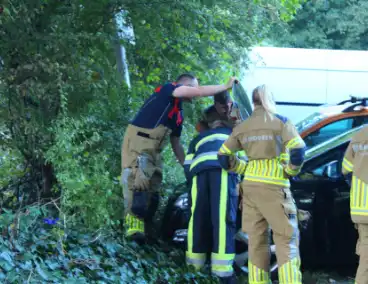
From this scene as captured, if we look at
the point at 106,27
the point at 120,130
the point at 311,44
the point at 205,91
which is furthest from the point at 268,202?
the point at 311,44

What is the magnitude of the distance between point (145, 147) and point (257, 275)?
1.67 metres

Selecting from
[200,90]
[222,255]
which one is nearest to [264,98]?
[200,90]

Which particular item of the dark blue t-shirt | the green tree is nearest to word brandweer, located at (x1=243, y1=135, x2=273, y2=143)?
the dark blue t-shirt

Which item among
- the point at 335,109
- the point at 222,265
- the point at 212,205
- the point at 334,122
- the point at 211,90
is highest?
the point at 211,90

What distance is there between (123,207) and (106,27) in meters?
1.87

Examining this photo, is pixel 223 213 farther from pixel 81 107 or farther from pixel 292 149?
pixel 81 107

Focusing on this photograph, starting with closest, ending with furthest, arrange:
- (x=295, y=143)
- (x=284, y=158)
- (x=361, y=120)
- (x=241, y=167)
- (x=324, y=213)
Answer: (x=295, y=143) → (x=284, y=158) → (x=241, y=167) → (x=324, y=213) → (x=361, y=120)

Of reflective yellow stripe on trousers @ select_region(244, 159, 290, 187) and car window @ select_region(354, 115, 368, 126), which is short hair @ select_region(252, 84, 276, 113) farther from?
car window @ select_region(354, 115, 368, 126)

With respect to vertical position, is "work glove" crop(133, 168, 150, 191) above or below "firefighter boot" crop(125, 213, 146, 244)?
above

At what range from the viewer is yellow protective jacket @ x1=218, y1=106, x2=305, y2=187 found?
5.12 m

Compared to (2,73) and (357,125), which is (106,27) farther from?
(357,125)

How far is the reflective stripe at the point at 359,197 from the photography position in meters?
4.96

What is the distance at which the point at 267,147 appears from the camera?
207 inches

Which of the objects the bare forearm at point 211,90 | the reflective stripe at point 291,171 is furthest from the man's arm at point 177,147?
the reflective stripe at point 291,171
